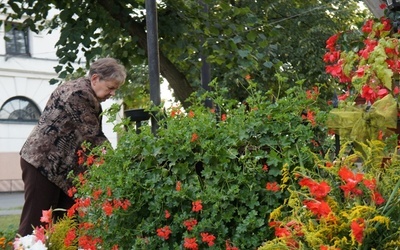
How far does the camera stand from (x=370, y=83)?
11.5ft

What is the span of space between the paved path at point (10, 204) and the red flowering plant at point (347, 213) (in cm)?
1401

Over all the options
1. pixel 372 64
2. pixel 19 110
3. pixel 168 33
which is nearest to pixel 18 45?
pixel 19 110

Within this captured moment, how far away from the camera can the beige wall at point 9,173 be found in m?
25.2

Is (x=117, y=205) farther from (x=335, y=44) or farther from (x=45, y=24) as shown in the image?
(x=45, y=24)

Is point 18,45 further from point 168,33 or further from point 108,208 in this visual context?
point 108,208

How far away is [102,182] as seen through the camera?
11.2 feet

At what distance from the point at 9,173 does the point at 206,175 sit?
76.0 ft

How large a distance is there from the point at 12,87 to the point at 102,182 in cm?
2413

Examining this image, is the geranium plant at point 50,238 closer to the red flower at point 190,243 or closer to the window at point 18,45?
the red flower at point 190,243

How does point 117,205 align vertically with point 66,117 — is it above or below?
below

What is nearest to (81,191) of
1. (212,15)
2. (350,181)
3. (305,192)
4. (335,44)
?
(305,192)

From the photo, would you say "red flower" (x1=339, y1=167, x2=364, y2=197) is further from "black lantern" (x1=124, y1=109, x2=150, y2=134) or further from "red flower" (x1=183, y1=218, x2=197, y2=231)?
"black lantern" (x1=124, y1=109, x2=150, y2=134)

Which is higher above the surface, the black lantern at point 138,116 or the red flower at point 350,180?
the black lantern at point 138,116

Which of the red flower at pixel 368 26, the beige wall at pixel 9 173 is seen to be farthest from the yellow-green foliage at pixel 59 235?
the beige wall at pixel 9 173
